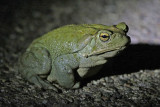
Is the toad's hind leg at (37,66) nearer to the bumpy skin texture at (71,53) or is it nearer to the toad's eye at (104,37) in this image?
the bumpy skin texture at (71,53)

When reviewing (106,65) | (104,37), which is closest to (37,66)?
(104,37)

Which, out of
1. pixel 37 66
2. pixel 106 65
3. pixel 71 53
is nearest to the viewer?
pixel 71 53

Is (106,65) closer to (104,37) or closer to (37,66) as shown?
(104,37)

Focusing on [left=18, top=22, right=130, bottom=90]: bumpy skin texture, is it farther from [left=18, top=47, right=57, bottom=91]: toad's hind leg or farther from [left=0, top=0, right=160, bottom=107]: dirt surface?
[left=0, top=0, right=160, bottom=107]: dirt surface

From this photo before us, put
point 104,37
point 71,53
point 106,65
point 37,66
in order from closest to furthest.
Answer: point 104,37 < point 71,53 < point 37,66 < point 106,65

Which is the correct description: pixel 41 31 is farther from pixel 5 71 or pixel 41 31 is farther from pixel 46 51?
pixel 46 51

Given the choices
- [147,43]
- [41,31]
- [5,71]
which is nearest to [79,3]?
[41,31]

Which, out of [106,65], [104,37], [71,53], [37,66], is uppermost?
[104,37]
